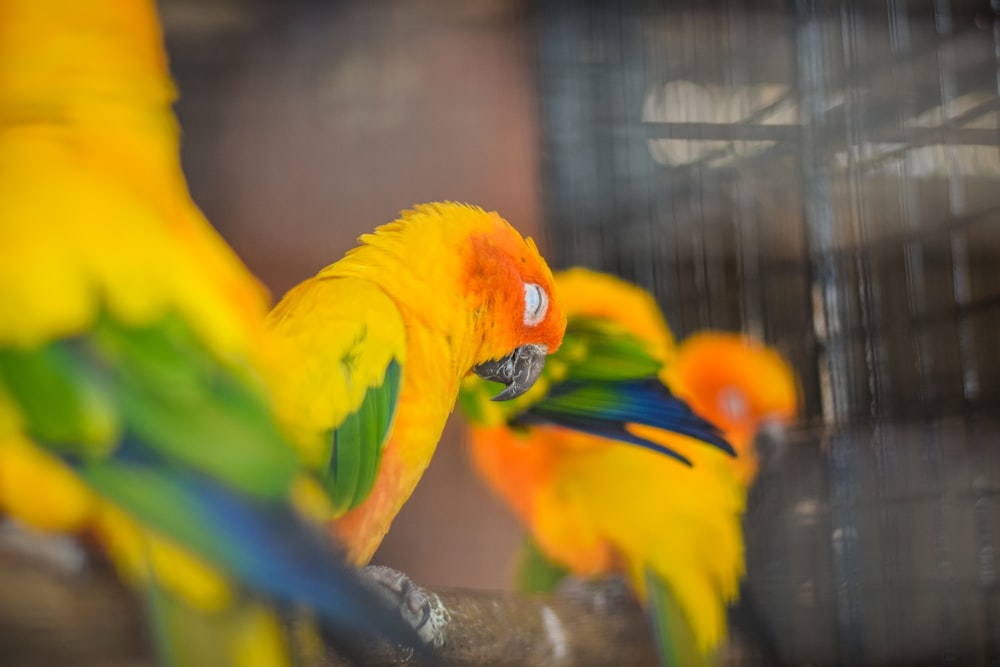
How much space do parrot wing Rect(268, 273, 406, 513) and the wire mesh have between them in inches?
14.2

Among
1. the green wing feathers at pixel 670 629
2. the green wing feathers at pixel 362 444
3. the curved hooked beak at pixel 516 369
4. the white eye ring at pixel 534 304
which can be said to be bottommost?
the green wing feathers at pixel 670 629

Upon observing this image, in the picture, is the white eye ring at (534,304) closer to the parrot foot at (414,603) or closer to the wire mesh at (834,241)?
the wire mesh at (834,241)

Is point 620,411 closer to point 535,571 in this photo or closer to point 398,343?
point 535,571

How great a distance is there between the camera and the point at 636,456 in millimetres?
1318

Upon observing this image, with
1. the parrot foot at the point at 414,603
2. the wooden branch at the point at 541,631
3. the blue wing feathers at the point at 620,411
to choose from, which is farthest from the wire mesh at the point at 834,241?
the parrot foot at the point at 414,603

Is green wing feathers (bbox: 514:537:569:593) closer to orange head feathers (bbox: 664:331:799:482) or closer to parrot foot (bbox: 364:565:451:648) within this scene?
parrot foot (bbox: 364:565:451:648)

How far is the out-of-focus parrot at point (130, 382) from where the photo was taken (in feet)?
3.05

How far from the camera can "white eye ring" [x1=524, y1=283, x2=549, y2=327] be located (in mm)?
1162

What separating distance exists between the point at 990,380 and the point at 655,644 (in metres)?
0.74

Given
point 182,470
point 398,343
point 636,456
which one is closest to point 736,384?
point 636,456

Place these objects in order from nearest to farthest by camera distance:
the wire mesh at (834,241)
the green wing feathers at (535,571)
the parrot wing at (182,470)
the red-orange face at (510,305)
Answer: the parrot wing at (182,470) < the red-orange face at (510,305) < the green wing feathers at (535,571) < the wire mesh at (834,241)

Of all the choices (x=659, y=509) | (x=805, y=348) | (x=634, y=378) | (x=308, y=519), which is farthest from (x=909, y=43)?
(x=308, y=519)

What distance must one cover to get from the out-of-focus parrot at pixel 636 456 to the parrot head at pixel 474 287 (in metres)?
0.07

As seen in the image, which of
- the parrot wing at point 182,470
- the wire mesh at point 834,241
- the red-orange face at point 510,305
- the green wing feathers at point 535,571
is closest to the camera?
the parrot wing at point 182,470
